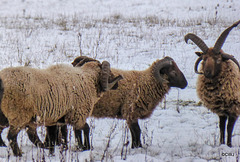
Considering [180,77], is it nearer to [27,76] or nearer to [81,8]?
[27,76]

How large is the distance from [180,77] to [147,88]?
2.66ft

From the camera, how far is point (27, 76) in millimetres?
5281

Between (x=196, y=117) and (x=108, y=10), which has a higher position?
(x=108, y=10)

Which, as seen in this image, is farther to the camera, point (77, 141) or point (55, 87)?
point (77, 141)

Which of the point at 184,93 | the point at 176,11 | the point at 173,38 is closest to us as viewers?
the point at 184,93

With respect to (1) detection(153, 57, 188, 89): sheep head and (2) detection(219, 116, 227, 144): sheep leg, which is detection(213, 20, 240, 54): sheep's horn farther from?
(2) detection(219, 116, 227, 144): sheep leg

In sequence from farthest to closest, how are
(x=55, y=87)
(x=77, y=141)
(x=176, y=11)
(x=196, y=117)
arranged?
(x=176, y=11), (x=196, y=117), (x=77, y=141), (x=55, y=87)

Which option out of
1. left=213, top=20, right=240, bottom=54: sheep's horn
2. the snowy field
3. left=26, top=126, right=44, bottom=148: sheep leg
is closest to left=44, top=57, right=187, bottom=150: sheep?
the snowy field

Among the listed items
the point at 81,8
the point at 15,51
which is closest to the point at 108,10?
the point at 81,8

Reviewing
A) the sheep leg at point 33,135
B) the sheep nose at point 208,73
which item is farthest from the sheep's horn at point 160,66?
the sheep leg at point 33,135

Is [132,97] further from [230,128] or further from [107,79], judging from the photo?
[230,128]

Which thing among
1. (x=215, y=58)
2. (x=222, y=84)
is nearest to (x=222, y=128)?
(x=222, y=84)

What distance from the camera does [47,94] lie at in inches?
215

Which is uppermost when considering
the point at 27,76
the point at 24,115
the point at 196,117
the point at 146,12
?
the point at 146,12
